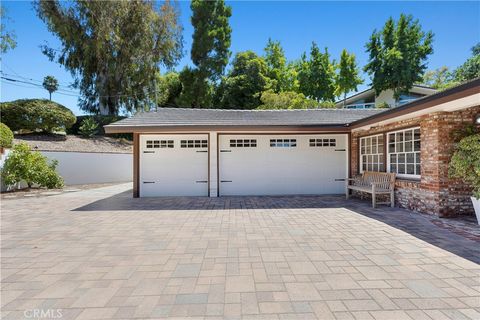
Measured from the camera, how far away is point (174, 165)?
947cm

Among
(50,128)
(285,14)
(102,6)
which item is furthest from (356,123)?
(102,6)

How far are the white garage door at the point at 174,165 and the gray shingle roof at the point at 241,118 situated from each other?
67 centimetres

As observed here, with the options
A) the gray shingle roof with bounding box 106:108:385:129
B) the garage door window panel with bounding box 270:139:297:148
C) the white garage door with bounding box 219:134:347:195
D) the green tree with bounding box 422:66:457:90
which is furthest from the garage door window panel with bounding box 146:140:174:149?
the green tree with bounding box 422:66:457:90

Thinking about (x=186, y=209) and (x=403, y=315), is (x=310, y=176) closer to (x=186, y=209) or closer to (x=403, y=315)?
(x=186, y=209)

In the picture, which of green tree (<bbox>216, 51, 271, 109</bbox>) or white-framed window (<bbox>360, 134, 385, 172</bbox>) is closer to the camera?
white-framed window (<bbox>360, 134, 385, 172</bbox>)

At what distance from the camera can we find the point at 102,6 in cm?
1770

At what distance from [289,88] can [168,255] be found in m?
24.5

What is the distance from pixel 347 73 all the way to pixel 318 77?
259 centimetres

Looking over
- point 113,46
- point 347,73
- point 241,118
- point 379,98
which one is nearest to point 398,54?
point 379,98

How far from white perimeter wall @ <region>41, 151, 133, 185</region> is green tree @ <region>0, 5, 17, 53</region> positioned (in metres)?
4.72

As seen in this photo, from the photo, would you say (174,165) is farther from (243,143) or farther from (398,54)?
(398,54)

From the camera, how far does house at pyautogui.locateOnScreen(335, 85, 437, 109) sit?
22.5 metres

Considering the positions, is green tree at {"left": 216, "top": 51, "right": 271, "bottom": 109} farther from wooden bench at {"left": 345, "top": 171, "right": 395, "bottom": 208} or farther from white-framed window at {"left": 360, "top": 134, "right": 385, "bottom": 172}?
wooden bench at {"left": 345, "top": 171, "right": 395, "bottom": 208}

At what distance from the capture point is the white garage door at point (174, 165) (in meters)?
9.41
